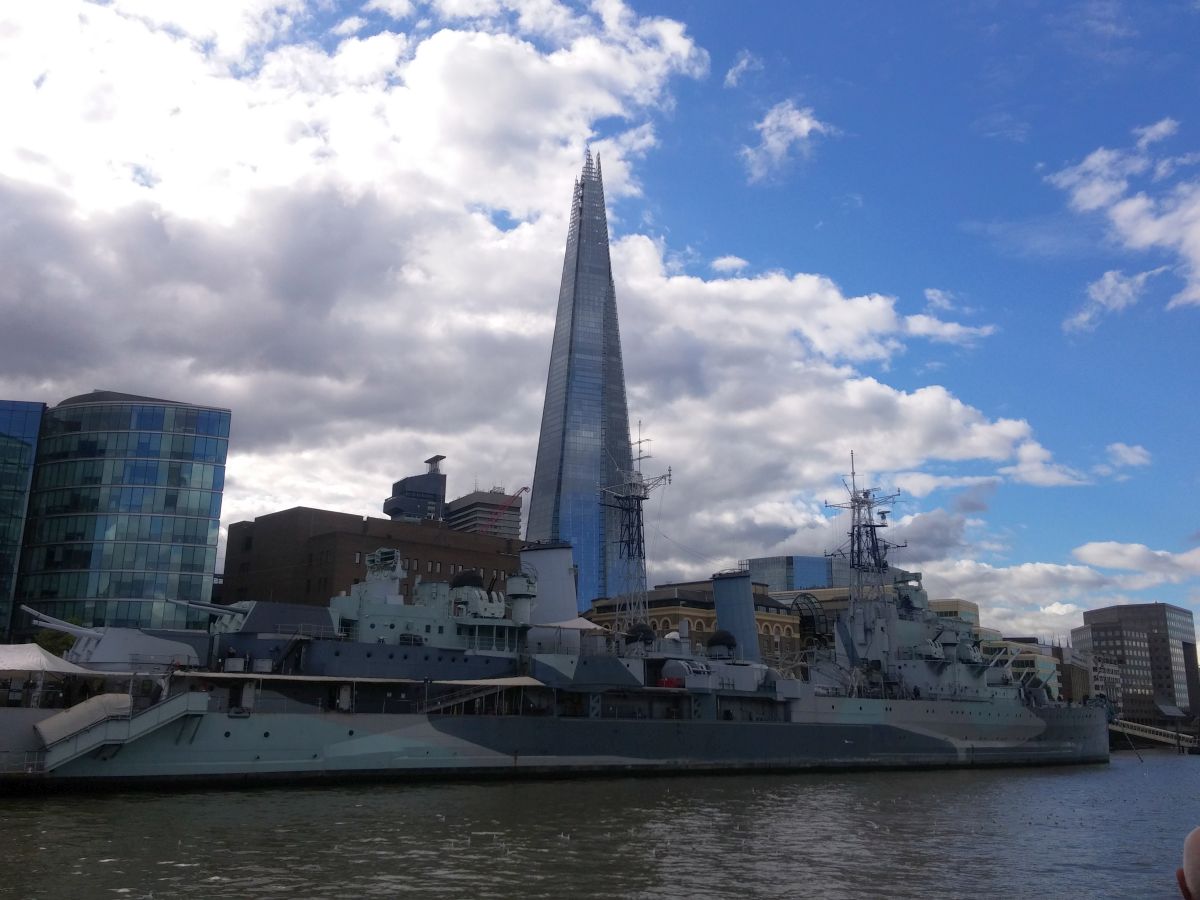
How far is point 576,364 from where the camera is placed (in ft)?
401

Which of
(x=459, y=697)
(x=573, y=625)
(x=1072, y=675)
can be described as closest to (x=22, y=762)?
(x=459, y=697)

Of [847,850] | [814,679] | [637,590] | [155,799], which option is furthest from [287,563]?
[847,850]

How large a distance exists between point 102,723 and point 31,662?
307 centimetres

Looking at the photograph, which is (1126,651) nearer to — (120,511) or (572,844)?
(120,511)

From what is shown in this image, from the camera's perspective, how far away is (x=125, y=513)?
180 feet

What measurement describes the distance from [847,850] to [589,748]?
1535cm

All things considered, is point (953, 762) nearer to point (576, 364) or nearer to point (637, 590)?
point (637, 590)

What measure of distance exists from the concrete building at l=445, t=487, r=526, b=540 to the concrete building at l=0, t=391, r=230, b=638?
4559 inches

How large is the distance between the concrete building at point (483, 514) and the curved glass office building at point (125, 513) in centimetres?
11575

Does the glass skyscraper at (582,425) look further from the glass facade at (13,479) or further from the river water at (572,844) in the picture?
the river water at (572,844)

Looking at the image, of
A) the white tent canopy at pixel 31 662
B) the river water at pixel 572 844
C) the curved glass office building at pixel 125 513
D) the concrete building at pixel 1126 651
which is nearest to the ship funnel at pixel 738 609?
the river water at pixel 572 844

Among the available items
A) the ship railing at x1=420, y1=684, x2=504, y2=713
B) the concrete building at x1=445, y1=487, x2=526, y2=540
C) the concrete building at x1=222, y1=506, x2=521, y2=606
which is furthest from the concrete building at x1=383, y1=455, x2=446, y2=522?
the ship railing at x1=420, y1=684, x2=504, y2=713

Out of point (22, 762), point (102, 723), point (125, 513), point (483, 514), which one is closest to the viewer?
point (22, 762)

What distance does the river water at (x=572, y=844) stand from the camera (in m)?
16.2
